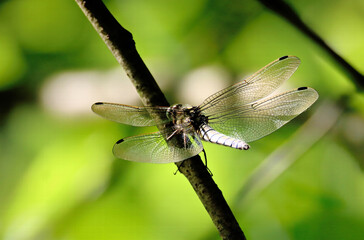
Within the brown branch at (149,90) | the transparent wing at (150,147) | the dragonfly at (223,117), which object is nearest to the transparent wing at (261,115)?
the dragonfly at (223,117)

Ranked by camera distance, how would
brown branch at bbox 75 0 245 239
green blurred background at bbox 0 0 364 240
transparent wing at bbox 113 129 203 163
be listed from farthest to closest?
green blurred background at bbox 0 0 364 240 < transparent wing at bbox 113 129 203 163 < brown branch at bbox 75 0 245 239

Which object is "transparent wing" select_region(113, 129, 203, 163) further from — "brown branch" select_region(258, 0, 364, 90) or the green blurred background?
"brown branch" select_region(258, 0, 364, 90)

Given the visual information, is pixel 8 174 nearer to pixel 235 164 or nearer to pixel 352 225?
pixel 235 164

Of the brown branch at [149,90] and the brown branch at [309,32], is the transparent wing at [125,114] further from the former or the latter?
the brown branch at [309,32]

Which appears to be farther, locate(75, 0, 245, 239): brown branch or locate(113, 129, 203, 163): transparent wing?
locate(113, 129, 203, 163): transparent wing

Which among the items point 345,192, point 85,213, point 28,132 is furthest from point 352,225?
point 28,132

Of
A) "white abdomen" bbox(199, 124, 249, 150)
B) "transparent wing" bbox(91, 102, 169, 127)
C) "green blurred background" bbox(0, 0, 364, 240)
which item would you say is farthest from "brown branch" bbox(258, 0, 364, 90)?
"transparent wing" bbox(91, 102, 169, 127)

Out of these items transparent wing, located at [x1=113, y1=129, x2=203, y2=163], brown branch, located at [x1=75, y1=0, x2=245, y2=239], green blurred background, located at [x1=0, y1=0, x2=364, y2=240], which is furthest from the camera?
green blurred background, located at [x1=0, y1=0, x2=364, y2=240]

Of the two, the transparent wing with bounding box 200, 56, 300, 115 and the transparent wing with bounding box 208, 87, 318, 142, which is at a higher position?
the transparent wing with bounding box 200, 56, 300, 115
